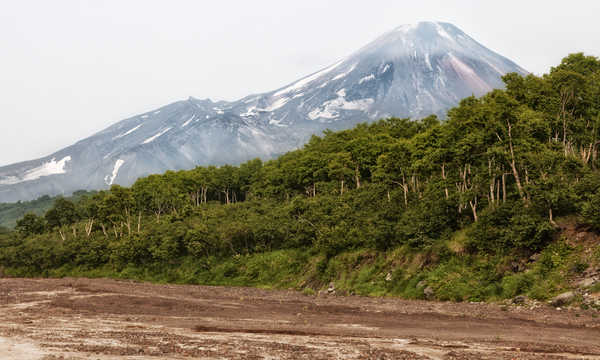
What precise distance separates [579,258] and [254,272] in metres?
31.1

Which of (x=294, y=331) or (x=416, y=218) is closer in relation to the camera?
(x=294, y=331)

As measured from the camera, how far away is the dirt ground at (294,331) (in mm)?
12953

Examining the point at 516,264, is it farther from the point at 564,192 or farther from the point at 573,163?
the point at 573,163

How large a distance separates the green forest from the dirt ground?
17.1 feet

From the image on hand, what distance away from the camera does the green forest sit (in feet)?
92.6

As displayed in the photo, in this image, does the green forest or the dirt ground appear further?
the green forest

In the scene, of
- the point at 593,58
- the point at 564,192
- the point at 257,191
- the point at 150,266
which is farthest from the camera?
the point at 257,191

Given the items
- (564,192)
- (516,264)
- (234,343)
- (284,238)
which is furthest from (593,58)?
(234,343)

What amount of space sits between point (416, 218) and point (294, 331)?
22.2m

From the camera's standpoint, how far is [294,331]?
57.9ft

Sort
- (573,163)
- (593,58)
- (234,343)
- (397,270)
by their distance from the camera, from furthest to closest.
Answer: (593,58) → (397,270) → (573,163) → (234,343)

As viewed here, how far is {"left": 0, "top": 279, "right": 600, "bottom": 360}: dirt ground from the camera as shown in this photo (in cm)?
1295

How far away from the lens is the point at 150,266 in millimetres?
57469

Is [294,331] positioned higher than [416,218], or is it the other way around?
[294,331]
